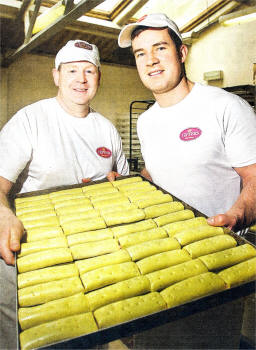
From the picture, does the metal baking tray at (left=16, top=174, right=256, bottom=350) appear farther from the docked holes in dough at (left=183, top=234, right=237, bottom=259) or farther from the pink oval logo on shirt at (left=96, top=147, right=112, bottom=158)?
the pink oval logo on shirt at (left=96, top=147, right=112, bottom=158)

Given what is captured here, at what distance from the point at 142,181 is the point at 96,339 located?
1.54 meters

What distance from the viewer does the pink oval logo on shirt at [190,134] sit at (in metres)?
1.97

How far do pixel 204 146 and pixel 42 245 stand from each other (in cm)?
128

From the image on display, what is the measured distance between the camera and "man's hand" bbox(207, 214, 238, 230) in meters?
1.49

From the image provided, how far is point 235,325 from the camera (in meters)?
1.07

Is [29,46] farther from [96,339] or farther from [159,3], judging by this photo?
[96,339]

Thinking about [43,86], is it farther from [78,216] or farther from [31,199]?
[78,216]

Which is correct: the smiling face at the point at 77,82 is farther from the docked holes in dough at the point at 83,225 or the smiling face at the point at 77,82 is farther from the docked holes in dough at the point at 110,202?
the docked holes in dough at the point at 83,225

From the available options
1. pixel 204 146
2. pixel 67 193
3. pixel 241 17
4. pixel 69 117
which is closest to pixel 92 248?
pixel 67 193

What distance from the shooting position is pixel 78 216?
180cm

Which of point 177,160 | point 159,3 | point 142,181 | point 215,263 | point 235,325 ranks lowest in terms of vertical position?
point 235,325

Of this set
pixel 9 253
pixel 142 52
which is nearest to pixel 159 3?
pixel 142 52

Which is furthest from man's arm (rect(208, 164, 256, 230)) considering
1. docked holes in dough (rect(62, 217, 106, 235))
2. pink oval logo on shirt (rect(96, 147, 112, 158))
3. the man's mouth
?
pink oval logo on shirt (rect(96, 147, 112, 158))

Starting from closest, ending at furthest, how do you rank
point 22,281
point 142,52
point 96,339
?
point 96,339, point 22,281, point 142,52
